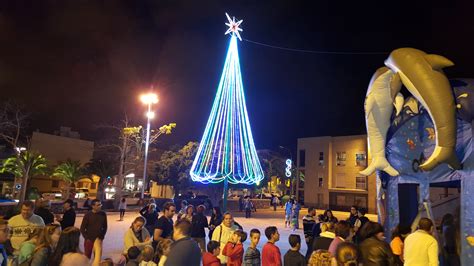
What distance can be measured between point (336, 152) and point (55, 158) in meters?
39.5

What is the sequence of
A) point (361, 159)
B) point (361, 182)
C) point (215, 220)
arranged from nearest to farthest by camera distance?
point (215, 220) → point (361, 182) → point (361, 159)

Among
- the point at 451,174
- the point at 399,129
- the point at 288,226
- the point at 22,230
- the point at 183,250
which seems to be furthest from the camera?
the point at 288,226

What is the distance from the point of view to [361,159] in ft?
141

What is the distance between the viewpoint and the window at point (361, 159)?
1675 inches

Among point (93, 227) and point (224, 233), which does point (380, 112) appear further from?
point (93, 227)

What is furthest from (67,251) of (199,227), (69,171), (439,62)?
(69,171)

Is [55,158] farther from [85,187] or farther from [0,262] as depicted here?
[0,262]

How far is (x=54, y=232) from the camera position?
15.5ft

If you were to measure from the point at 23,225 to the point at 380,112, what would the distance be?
7.57 meters

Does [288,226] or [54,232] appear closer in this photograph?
[54,232]

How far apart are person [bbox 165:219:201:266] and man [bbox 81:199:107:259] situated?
4296mm

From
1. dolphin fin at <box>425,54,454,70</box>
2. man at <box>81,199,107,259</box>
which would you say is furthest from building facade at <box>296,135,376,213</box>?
man at <box>81,199,107,259</box>

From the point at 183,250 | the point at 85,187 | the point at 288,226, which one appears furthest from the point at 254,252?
the point at 85,187

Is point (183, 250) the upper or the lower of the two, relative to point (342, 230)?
lower
